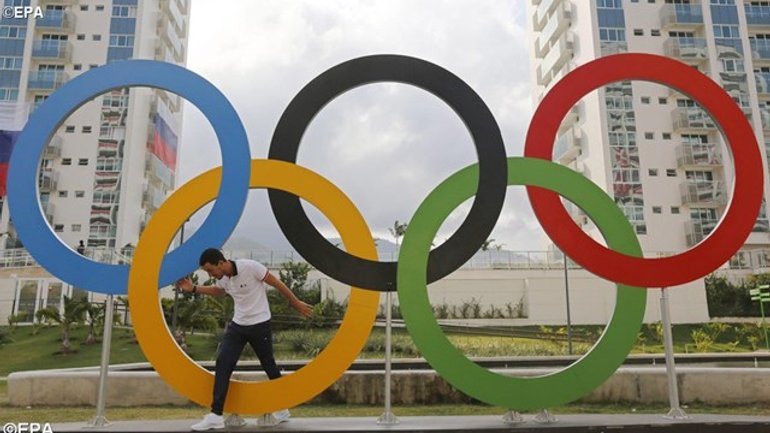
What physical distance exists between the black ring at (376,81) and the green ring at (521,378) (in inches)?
8.1

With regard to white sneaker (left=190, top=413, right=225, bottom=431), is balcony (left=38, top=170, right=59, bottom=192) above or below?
above

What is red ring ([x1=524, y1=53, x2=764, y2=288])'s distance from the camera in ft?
21.5

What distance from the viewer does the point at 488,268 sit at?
106 ft

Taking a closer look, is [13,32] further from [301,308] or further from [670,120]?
[670,120]

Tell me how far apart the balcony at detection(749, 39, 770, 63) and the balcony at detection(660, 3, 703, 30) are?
4.28m

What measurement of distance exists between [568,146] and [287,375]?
39.5 m

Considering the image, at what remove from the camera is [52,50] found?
4091cm

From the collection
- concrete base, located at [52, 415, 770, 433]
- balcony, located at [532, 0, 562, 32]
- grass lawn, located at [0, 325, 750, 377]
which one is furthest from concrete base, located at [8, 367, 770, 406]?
balcony, located at [532, 0, 562, 32]

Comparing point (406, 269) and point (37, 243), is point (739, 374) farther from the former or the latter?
point (37, 243)

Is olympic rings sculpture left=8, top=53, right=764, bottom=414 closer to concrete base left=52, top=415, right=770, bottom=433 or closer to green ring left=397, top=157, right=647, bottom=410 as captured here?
green ring left=397, top=157, right=647, bottom=410

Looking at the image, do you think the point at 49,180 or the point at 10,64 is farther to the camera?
the point at 10,64

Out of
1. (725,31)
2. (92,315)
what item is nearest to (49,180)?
(92,315)

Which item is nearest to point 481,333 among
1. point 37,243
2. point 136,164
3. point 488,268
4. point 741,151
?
point 488,268

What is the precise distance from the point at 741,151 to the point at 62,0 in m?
47.9
